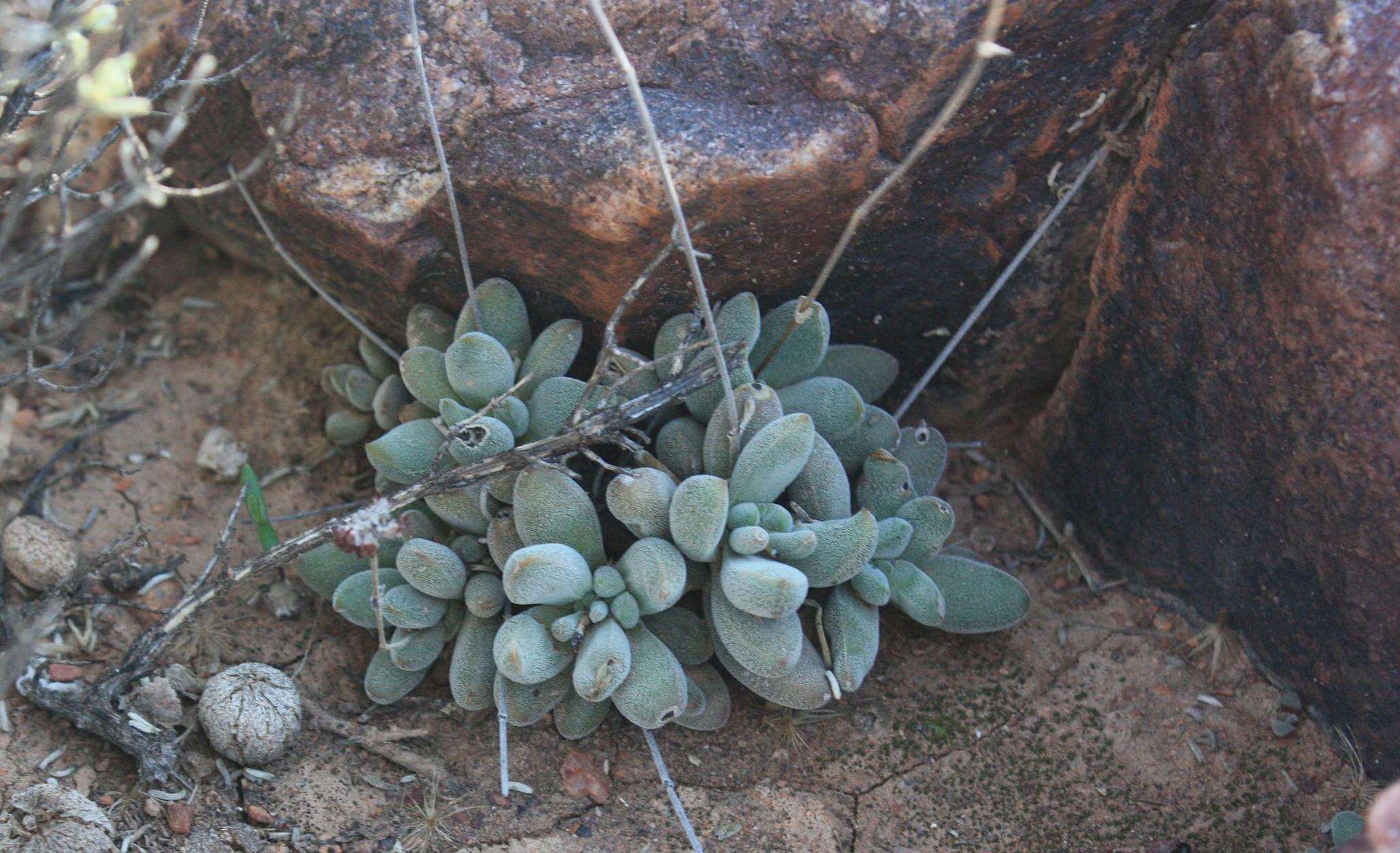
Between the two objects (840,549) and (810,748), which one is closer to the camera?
(840,549)

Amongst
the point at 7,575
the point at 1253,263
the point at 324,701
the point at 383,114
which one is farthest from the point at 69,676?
the point at 1253,263

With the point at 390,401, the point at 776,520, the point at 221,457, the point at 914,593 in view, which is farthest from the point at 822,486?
the point at 221,457

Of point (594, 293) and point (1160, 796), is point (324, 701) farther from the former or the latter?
point (1160, 796)

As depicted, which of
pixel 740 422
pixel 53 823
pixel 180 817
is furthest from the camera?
pixel 740 422

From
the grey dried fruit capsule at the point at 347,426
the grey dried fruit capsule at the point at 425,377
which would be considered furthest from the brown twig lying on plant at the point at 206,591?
the grey dried fruit capsule at the point at 347,426

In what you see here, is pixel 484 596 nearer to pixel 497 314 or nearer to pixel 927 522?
pixel 497 314

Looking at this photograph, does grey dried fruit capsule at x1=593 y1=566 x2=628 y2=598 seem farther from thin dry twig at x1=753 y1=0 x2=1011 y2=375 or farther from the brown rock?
thin dry twig at x1=753 y1=0 x2=1011 y2=375

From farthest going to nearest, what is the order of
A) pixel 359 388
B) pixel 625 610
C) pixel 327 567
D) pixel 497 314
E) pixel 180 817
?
pixel 359 388
pixel 497 314
pixel 327 567
pixel 625 610
pixel 180 817

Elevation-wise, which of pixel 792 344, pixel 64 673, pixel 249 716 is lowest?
pixel 64 673
